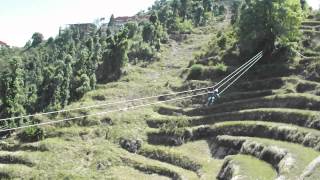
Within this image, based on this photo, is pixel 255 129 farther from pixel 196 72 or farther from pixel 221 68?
pixel 196 72

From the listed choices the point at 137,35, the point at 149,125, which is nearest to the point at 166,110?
the point at 149,125

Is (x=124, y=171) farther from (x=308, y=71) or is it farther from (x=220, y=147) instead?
(x=308, y=71)

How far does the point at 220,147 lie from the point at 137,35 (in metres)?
55.5

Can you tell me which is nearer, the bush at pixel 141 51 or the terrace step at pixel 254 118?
the terrace step at pixel 254 118

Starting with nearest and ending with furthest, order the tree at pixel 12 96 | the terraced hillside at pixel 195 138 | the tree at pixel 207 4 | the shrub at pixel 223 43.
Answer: the terraced hillside at pixel 195 138 < the tree at pixel 12 96 < the shrub at pixel 223 43 < the tree at pixel 207 4

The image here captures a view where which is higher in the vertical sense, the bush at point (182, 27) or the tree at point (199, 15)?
the tree at point (199, 15)

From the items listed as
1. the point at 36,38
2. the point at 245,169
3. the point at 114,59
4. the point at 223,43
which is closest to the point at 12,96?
the point at 114,59

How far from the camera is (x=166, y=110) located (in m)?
61.4

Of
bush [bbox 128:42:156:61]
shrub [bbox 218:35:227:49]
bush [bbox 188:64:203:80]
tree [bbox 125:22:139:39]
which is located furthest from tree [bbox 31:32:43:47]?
A: bush [bbox 188:64:203:80]

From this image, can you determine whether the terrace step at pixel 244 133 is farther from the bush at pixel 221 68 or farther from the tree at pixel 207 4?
the tree at pixel 207 4

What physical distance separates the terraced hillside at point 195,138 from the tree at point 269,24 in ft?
10.4

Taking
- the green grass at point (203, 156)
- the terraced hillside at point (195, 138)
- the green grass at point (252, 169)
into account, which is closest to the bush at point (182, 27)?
the terraced hillside at point (195, 138)

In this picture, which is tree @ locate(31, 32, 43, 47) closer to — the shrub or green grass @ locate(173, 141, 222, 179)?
the shrub

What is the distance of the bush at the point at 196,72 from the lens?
67.9m
